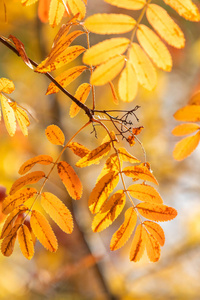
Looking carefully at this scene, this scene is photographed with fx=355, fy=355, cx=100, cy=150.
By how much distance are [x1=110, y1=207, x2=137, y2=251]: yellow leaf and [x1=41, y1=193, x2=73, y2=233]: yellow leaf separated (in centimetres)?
12

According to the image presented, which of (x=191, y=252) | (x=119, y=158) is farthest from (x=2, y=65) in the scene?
(x=119, y=158)

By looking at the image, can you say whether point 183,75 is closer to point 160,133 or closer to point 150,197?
point 160,133

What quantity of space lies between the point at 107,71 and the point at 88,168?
9.44 feet

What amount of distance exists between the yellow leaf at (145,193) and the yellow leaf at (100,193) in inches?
Answer: 3.0

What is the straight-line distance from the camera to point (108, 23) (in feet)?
2.40

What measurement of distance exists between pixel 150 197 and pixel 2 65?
3.75 metres

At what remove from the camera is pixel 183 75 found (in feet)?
16.8

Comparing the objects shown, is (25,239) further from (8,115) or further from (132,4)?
(132,4)

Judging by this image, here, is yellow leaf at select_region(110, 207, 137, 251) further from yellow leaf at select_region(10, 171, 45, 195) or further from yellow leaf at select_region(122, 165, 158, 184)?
yellow leaf at select_region(10, 171, 45, 195)

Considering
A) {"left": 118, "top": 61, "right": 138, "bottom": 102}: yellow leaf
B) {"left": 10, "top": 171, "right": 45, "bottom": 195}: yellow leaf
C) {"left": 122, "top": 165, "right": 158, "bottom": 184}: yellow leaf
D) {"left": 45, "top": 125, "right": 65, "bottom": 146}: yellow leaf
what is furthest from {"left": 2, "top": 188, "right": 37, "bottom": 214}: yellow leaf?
{"left": 118, "top": 61, "right": 138, "bottom": 102}: yellow leaf

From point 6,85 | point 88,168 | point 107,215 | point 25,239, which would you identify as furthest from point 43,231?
point 88,168

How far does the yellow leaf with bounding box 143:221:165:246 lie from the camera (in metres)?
0.92

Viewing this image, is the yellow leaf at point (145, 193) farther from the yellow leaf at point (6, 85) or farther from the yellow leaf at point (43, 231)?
the yellow leaf at point (6, 85)

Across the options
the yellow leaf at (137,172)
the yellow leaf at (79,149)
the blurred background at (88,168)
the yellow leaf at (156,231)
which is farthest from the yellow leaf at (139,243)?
the blurred background at (88,168)
